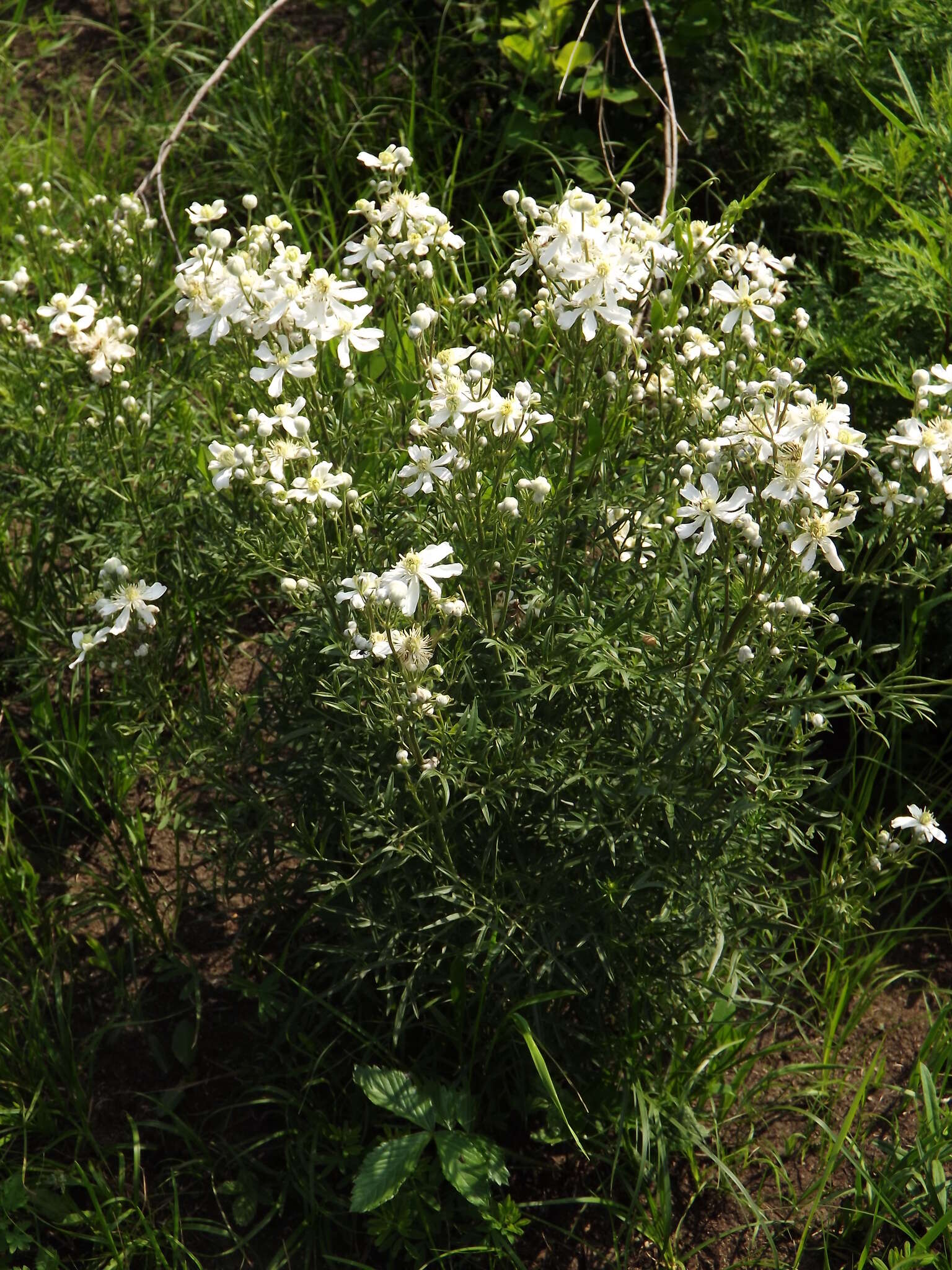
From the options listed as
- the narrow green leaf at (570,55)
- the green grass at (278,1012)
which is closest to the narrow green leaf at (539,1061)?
the green grass at (278,1012)

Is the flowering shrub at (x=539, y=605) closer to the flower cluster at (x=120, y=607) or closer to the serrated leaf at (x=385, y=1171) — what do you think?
the flower cluster at (x=120, y=607)

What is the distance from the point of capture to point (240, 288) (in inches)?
113

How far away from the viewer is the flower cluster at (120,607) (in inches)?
114

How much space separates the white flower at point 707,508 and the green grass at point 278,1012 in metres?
0.96

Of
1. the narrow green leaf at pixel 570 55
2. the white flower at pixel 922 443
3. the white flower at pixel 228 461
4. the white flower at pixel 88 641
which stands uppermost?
the narrow green leaf at pixel 570 55

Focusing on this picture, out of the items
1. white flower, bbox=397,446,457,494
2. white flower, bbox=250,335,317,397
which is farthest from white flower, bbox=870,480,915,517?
white flower, bbox=250,335,317,397

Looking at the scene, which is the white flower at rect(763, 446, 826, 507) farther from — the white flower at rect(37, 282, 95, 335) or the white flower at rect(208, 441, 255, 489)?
the white flower at rect(37, 282, 95, 335)

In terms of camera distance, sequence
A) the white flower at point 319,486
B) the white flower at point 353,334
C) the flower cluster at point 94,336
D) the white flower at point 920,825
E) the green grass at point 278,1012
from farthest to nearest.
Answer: the flower cluster at point 94,336
the white flower at point 920,825
the green grass at point 278,1012
the white flower at point 353,334
the white flower at point 319,486

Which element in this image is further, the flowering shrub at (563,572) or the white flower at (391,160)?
the white flower at (391,160)

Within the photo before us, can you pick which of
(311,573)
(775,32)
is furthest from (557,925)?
(775,32)

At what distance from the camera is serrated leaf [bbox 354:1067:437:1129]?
2.92 meters

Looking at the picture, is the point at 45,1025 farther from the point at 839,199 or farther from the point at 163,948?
the point at 839,199

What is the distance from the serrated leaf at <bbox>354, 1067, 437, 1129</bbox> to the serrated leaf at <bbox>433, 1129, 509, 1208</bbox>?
0.21 ft

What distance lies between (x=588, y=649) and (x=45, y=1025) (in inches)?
76.4
